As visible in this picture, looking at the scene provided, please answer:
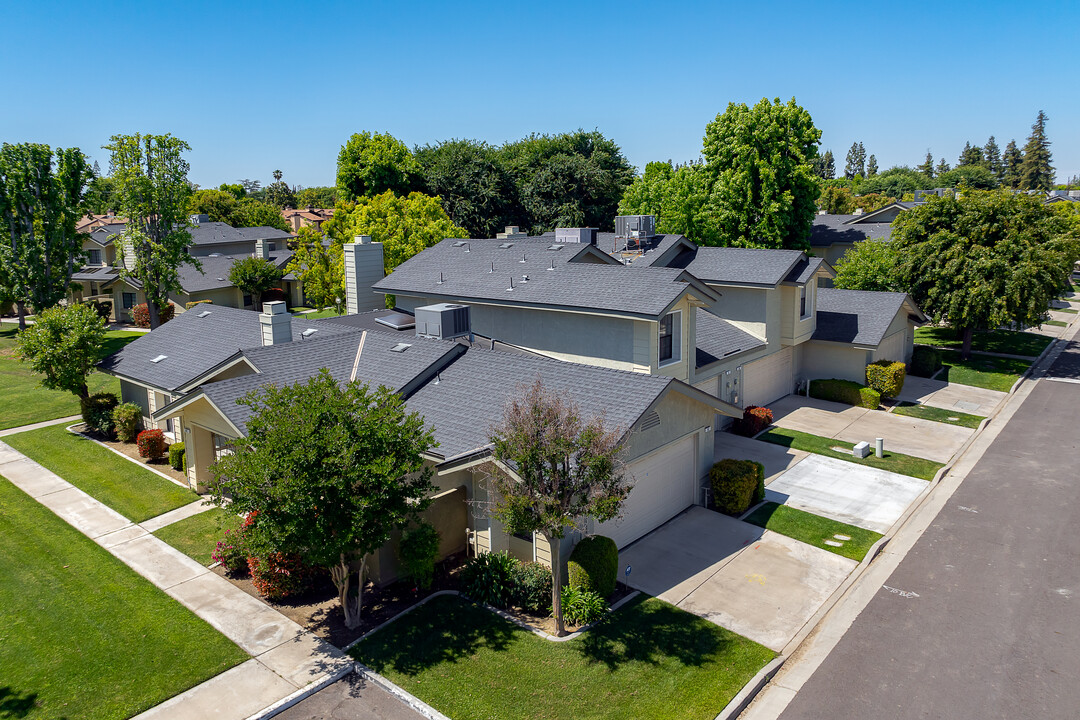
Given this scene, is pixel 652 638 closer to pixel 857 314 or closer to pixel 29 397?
pixel 857 314

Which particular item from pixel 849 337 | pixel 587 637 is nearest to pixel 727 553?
pixel 587 637

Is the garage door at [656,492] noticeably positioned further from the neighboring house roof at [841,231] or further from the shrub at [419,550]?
the neighboring house roof at [841,231]

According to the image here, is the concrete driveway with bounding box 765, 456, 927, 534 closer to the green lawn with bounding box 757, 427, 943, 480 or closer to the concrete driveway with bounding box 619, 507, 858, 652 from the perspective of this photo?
the green lawn with bounding box 757, 427, 943, 480

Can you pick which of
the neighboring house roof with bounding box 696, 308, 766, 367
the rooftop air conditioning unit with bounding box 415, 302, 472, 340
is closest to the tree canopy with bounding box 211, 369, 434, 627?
the rooftop air conditioning unit with bounding box 415, 302, 472, 340

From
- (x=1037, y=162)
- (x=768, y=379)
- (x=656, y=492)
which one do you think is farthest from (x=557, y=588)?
(x=1037, y=162)

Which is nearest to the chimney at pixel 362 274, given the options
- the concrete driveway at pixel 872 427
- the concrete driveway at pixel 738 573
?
the concrete driveway at pixel 872 427
